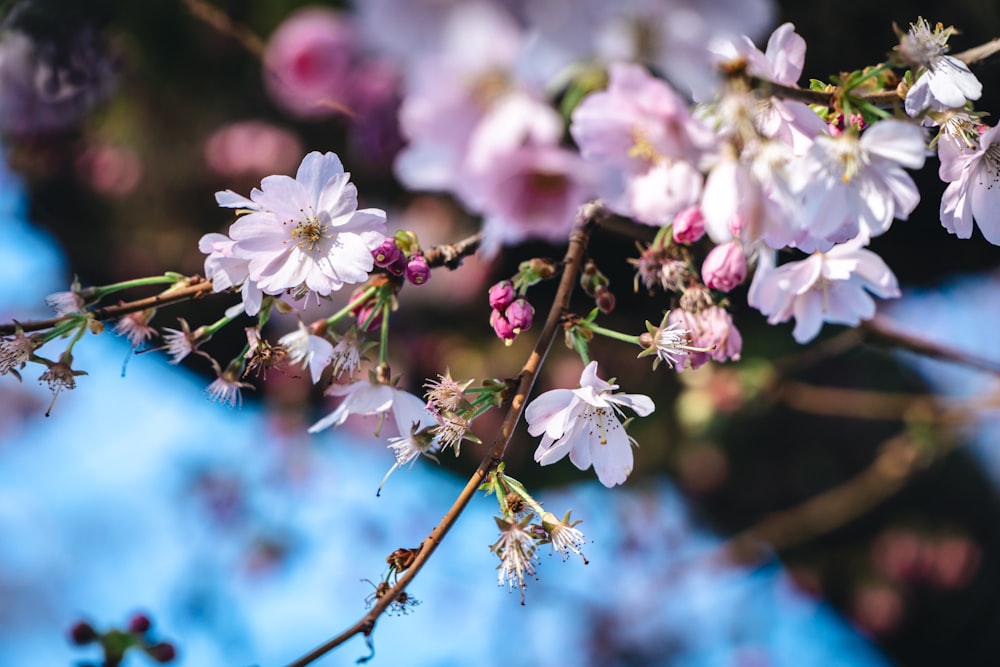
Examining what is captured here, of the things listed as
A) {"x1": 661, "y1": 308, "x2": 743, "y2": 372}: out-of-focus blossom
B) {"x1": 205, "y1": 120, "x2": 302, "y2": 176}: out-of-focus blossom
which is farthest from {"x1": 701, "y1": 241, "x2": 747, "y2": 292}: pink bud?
{"x1": 205, "y1": 120, "x2": 302, "y2": 176}: out-of-focus blossom

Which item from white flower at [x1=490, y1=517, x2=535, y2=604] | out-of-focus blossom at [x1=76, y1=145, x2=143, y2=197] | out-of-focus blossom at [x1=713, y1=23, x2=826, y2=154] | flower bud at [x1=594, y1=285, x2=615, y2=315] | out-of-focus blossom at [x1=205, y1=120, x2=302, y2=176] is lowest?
out-of-focus blossom at [x1=76, y1=145, x2=143, y2=197]

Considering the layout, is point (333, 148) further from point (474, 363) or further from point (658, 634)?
point (658, 634)

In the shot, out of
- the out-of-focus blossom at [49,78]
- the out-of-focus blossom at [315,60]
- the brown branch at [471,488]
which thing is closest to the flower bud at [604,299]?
the brown branch at [471,488]

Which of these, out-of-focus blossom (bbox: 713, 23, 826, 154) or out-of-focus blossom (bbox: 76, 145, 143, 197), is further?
out-of-focus blossom (bbox: 76, 145, 143, 197)

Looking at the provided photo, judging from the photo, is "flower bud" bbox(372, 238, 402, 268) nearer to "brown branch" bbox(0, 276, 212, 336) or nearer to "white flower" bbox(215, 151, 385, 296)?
"white flower" bbox(215, 151, 385, 296)

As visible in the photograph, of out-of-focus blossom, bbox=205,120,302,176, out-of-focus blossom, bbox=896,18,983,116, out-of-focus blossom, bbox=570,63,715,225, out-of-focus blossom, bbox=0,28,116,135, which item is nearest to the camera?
out-of-focus blossom, bbox=570,63,715,225

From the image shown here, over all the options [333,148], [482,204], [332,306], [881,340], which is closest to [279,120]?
[333,148]
